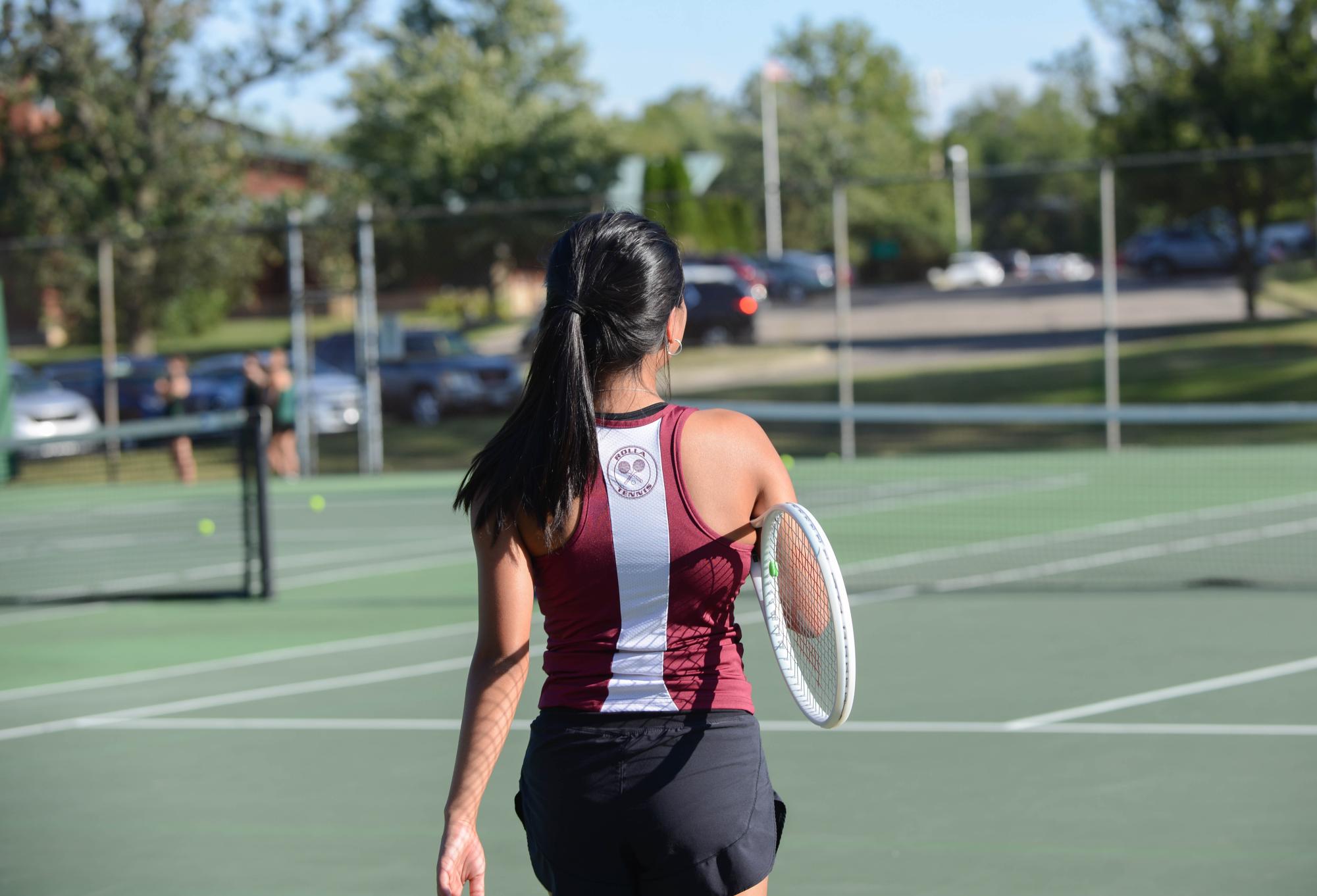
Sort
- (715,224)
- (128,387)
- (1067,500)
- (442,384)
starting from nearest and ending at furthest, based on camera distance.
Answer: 1. (1067,500)
2. (442,384)
3. (128,387)
4. (715,224)

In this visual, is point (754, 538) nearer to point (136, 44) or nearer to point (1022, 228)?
point (1022, 228)

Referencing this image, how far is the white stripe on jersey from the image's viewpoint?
7.65 feet

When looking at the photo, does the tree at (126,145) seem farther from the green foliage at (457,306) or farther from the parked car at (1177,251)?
the parked car at (1177,251)

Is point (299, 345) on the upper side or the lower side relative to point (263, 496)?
upper

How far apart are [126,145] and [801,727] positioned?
22700 mm

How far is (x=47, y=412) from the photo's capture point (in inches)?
820

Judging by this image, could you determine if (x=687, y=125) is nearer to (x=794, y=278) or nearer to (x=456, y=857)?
(x=794, y=278)

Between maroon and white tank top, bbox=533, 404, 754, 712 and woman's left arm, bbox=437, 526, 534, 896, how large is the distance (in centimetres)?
5

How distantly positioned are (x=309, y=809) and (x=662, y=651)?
11.2ft

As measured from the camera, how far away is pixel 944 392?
75.5ft

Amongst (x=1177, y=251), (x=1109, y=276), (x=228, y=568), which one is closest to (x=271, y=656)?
(x=228, y=568)

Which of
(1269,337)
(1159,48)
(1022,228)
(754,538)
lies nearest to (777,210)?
(1022,228)

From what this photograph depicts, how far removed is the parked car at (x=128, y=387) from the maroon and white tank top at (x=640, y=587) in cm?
2004

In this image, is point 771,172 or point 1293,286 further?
point 771,172
